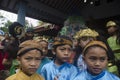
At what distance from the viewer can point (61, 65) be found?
4836mm

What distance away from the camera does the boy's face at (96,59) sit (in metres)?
3.66

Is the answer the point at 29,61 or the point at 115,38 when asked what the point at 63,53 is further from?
the point at 115,38

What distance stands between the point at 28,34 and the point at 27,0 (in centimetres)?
378

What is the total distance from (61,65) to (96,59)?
4.02 feet

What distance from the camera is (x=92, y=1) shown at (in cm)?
1163

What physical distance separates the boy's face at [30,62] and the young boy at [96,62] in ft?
1.85

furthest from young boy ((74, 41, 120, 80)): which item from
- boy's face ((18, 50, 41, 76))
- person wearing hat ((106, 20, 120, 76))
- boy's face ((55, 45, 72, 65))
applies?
person wearing hat ((106, 20, 120, 76))

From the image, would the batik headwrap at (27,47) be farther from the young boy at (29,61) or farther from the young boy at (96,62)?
the young boy at (96,62)

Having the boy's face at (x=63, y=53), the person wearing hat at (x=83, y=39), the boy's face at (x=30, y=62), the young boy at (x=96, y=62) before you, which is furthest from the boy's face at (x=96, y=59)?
the person wearing hat at (x=83, y=39)

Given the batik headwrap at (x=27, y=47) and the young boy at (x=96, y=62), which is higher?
the batik headwrap at (x=27, y=47)

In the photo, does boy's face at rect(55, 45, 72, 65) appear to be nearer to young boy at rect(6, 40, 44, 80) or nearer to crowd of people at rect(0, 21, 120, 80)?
crowd of people at rect(0, 21, 120, 80)

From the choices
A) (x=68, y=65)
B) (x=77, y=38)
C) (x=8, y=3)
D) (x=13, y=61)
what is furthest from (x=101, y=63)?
(x=8, y=3)

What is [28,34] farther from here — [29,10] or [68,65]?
[29,10]

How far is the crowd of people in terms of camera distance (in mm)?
3744
